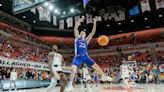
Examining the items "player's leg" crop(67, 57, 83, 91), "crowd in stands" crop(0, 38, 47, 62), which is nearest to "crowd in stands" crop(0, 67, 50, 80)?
"crowd in stands" crop(0, 38, 47, 62)

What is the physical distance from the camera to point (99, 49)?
32.9 meters

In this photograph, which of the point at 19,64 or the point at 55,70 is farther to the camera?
the point at 19,64

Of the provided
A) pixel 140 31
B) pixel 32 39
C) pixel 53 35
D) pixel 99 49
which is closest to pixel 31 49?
pixel 32 39

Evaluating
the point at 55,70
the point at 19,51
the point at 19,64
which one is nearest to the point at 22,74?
the point at 19,64

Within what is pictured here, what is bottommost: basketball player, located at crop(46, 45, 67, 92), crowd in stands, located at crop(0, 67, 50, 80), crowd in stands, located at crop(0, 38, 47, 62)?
crowd in stands, located at crop(0, 67, 50, 80)

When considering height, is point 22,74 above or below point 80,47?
below

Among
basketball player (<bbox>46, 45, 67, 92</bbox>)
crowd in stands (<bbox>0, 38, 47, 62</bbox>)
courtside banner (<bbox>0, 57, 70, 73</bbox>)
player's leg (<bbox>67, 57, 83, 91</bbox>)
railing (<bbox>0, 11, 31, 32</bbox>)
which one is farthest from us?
railing (<bbox>0, 11, 31, 32</bbox>)

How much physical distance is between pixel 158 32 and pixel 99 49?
33.3 ft

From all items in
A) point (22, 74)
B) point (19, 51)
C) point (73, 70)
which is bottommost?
point (22, 74)

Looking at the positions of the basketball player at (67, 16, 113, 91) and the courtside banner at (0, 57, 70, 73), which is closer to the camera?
the basketball player at (67, 16, 113, 91)

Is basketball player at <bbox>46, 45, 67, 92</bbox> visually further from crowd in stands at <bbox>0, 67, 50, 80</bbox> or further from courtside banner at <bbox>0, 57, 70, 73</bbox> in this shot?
courtside banner at <bbox>0, 57, 70, 73</bbox>

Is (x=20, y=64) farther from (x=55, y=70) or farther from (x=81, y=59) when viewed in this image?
(x=81, y=59)

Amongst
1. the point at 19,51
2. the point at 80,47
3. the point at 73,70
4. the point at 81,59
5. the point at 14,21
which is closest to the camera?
the point at 73,70

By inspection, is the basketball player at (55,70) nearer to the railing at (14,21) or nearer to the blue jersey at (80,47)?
the blue jersey at (80,47)
